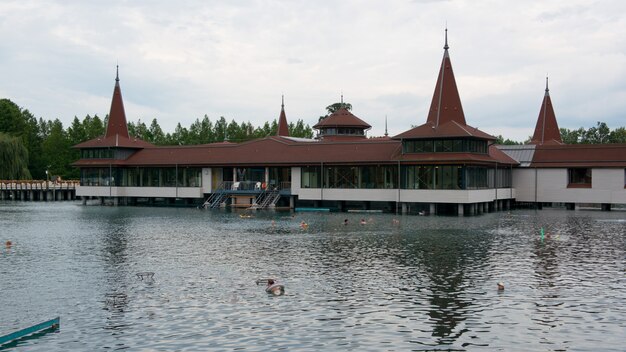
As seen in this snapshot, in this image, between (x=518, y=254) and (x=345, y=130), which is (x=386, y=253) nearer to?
(x=518, y=254)

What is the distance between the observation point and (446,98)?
7594cm

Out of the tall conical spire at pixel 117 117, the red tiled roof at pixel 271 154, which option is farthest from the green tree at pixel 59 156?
the red tiled roof at pixel 271 154

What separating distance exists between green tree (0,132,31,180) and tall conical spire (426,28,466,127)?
70102mm

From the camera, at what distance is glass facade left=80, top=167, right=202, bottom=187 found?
8850 centimetres

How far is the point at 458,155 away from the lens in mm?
68812

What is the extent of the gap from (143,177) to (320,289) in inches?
2615

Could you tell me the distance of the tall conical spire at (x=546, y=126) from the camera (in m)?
98.0

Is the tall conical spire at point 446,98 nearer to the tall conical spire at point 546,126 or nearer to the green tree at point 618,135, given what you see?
the tall conical spire at point 546,126

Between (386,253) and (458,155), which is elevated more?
(458,155)

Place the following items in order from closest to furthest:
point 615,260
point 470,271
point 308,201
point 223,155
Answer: point 470,271 < point 615,260 < point 308,201 < point 223,155

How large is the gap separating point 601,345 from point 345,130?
79166mm

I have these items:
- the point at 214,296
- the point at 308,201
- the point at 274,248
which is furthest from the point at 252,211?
the point at 214,296

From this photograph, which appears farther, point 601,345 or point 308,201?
point 308,201

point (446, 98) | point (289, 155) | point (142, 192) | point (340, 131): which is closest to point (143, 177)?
point (142, 192)
